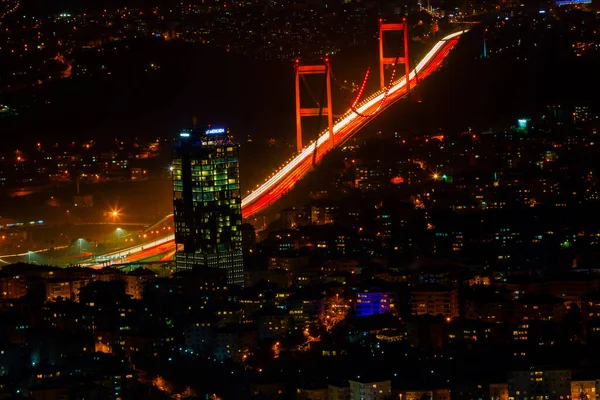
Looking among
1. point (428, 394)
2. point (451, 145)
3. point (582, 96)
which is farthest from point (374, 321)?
point (582, 96)

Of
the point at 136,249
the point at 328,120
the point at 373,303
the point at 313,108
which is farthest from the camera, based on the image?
the point at 313,108

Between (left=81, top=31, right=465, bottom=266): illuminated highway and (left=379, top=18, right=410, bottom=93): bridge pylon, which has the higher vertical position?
(left=379, top=18, right=410, bottom=93): bridge pylon

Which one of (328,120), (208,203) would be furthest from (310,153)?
(208,203)

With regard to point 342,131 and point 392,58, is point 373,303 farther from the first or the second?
point 392,58

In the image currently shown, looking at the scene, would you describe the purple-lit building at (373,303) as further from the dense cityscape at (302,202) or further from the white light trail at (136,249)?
the white light trail at (136,249)

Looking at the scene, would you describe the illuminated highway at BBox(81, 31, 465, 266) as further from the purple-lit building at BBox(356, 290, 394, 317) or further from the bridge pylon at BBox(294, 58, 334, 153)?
the purple-lit building at BBox(356, 290, 394, 317)

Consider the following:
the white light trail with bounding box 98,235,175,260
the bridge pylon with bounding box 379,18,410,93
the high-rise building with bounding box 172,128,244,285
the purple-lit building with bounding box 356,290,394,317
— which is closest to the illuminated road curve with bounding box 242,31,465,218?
the bridge pylon with bounding box 379,18,410,93

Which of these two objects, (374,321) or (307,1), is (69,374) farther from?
(307,1)
